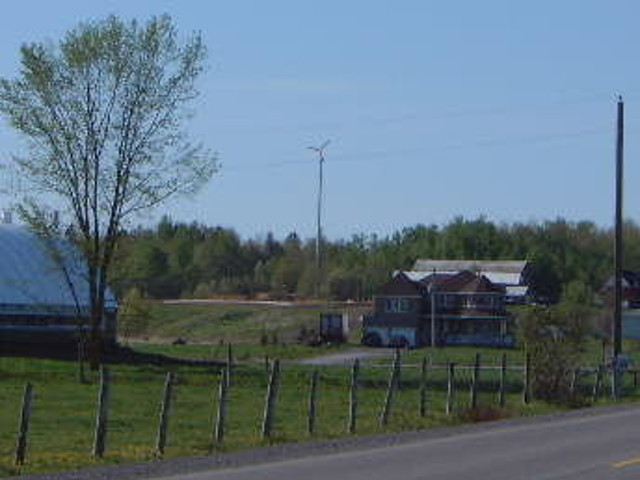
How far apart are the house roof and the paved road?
3855 cm

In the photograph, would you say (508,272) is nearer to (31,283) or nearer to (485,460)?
(31,283)

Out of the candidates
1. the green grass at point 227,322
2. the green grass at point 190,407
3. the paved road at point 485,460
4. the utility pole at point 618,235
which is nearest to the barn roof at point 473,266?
the green grass at point 227,322

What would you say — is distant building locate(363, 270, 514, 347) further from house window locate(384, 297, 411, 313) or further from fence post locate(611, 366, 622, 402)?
fence post locate(611, 366, 622, 402)

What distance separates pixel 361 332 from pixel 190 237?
6962cm

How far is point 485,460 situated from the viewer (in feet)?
71.0

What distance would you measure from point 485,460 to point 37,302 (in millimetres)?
48945

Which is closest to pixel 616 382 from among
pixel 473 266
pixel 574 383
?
pixel 574 383

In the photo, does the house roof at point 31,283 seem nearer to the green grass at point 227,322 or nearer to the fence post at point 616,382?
the fence post at point 616,382

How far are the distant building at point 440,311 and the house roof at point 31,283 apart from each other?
4404 centimetres

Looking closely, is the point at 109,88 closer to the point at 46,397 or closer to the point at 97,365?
the point at 97,365

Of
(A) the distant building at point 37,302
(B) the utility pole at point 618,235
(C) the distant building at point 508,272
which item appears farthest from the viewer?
(C) the distant building at point 508,272

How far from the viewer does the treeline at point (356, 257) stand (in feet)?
513

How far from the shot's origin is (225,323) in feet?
429

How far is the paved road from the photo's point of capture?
19375 millimetres
